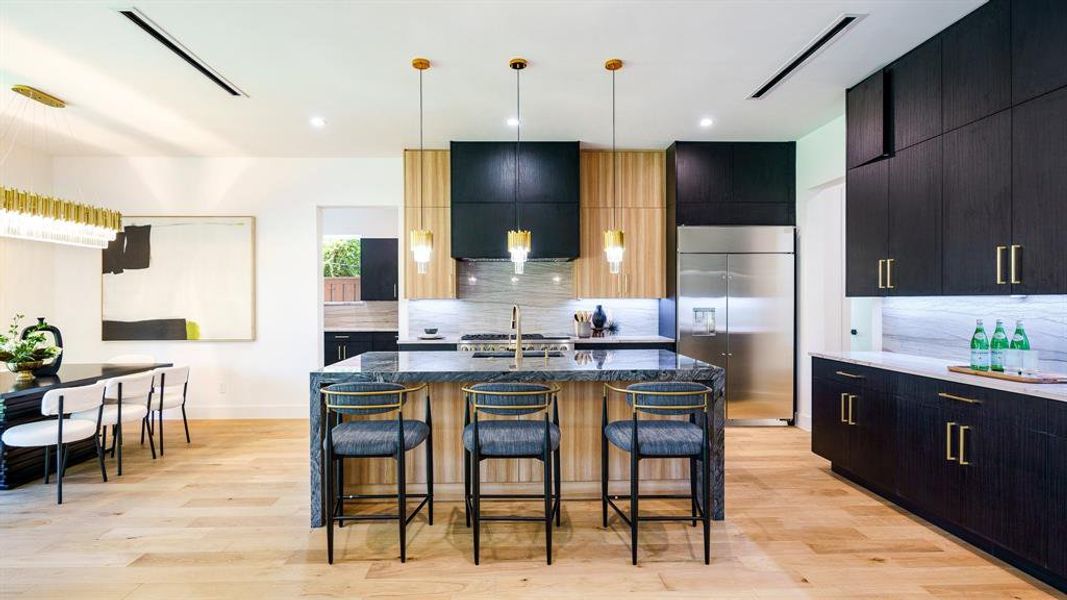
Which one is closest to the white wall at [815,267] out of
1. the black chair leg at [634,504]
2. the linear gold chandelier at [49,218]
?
the black chair leg at [634,504]

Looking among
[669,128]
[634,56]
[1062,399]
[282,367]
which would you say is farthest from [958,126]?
[282,367]

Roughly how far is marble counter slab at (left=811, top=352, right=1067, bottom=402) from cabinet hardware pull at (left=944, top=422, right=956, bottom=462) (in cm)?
25

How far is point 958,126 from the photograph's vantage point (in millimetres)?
2994

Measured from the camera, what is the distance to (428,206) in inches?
215

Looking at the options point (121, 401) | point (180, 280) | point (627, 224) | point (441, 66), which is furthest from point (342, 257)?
point (441, 66)

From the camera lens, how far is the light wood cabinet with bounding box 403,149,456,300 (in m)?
5.43

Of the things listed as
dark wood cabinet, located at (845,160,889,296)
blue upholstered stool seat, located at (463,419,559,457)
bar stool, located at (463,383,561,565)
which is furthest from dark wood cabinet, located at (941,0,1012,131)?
blue upholstered stool seat, located at (463,419,559,457)

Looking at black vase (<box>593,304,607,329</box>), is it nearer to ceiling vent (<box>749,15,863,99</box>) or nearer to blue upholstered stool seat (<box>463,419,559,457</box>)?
ceiling vent (<box>749,15,863,99</box>)

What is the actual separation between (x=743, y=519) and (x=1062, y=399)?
5.29 ft

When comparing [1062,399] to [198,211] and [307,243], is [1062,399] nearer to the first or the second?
[307,243]

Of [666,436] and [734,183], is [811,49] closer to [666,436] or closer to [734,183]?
[734,183]

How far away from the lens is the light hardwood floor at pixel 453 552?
92.7 inches

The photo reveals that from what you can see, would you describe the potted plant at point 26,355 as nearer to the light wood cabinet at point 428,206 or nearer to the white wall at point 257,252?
the white wall at point 257,252

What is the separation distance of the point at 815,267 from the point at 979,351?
2.45 meters
